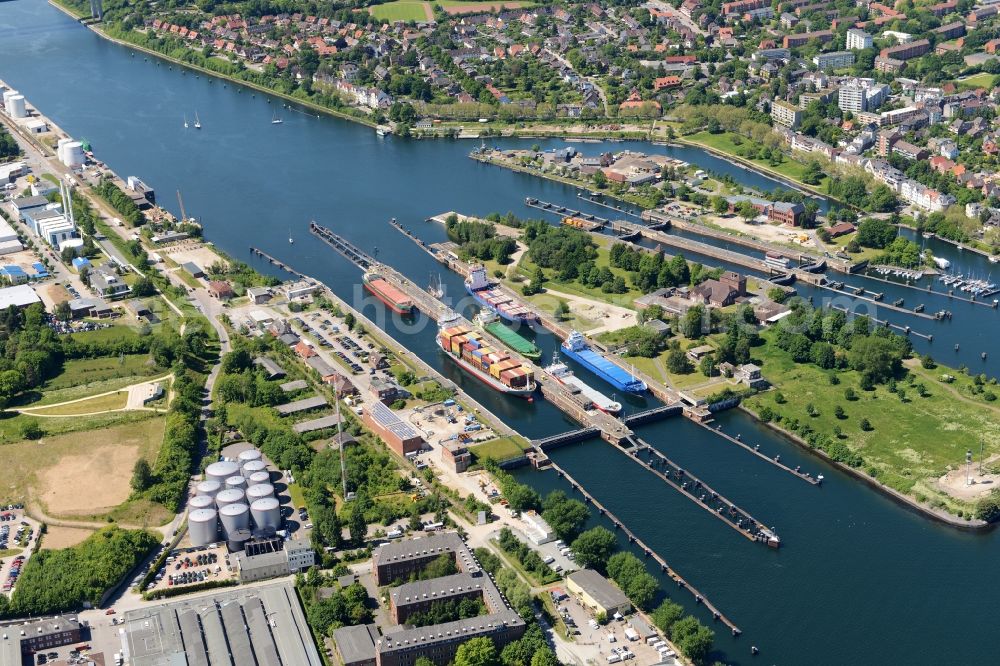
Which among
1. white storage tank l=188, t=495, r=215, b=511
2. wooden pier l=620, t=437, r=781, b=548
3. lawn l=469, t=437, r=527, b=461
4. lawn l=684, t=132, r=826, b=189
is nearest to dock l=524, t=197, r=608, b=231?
lawn l=684, t=132, r=826, b=189

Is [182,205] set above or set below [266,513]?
below

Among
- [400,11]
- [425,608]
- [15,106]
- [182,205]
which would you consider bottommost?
[182,205]

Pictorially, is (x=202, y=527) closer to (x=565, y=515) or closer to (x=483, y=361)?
(x=565, y=515)

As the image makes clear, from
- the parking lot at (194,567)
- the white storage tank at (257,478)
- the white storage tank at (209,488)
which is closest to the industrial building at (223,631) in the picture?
the parking lot at (194,567)

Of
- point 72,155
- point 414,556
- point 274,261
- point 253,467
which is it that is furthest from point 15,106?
point 414,556

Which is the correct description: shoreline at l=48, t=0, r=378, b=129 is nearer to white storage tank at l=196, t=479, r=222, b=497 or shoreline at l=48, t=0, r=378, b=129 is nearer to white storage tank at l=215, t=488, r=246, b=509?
white storage tank at l=196, t=479, r=222, b=497

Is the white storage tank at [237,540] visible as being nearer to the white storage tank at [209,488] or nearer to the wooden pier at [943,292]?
the white storage tank at [209,488]
